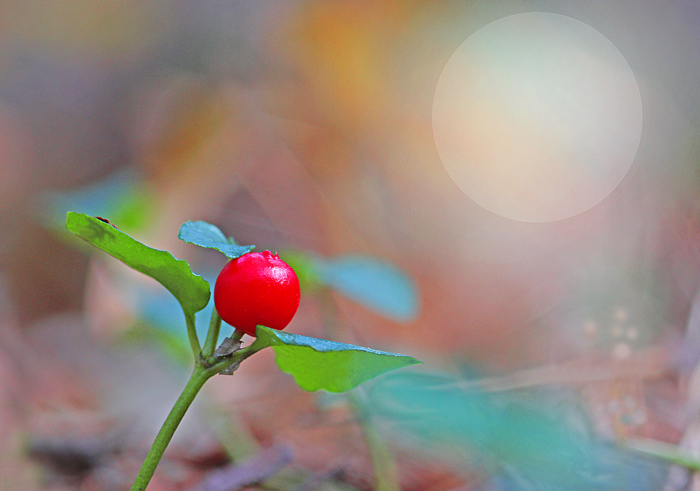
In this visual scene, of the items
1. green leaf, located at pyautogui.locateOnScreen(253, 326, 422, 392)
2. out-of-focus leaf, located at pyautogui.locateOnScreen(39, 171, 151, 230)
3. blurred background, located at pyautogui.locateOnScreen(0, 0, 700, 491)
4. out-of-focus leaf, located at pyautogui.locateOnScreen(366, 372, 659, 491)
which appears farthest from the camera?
out-of-focus leaf, located at pyautogui.locateOnScreen(39, 171, 151, 230)

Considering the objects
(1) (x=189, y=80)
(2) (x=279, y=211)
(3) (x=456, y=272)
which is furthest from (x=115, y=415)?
(1) (x=189, y=80)

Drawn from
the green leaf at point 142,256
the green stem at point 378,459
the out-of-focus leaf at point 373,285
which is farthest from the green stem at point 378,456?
the green leaf at point 142,256

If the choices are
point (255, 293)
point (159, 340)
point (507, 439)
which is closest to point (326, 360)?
point (255, 293)

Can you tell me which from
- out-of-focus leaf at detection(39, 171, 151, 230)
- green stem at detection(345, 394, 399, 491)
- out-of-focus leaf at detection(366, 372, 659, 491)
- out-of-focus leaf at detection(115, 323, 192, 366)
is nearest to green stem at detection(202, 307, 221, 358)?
out-of-focus leaf at detection(366, 372, 659, 491)

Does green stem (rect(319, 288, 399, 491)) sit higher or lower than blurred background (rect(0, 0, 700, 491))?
lower

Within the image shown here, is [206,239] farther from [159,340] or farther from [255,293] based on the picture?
[159,340]

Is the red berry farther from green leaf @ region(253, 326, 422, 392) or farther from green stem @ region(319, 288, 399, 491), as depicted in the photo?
green stem @ region(319, 288, 399, 491)
